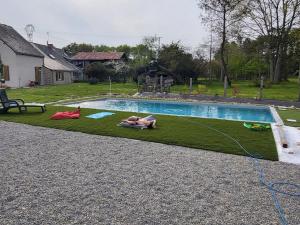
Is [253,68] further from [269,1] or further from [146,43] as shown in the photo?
[146,43]

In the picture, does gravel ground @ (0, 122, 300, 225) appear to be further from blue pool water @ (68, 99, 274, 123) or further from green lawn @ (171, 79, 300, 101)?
green lawn @ (171, 79, 300, 101)

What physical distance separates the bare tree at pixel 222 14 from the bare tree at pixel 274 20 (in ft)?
7.59

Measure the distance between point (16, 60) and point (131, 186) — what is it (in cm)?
2586

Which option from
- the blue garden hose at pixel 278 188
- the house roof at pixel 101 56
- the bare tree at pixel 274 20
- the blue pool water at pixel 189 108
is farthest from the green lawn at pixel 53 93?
the house roof at pixel 101 56

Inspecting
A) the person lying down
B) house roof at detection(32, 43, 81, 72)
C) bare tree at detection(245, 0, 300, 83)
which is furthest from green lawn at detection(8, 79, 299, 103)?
house roof at detection(32, 43, 81, 72)

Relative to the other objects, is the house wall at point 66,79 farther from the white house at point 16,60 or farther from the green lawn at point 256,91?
the green lawn at point 256,91

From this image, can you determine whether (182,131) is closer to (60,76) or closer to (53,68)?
(53,68)

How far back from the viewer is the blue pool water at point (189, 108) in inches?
500

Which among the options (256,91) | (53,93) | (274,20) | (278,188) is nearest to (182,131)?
(278,188)

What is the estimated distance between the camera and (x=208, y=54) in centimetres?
3600

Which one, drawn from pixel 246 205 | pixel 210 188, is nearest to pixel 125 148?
pixel 210 188

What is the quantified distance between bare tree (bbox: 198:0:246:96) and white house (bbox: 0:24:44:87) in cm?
1721

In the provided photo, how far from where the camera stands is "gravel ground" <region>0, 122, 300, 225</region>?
10.6 ft

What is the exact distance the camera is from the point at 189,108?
48.2 feet
